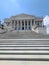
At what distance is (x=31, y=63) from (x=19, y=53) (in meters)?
0.70

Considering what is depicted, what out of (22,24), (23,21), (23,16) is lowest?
(22,24)

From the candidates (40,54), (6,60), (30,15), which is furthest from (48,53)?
(30,15)

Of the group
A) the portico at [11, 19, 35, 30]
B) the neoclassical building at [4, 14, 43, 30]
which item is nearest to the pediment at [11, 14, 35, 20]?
the neoclassical building at [4, 14, 43, 30]

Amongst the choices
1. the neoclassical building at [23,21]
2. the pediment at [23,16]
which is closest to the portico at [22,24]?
the neoclassical building at [23,21]

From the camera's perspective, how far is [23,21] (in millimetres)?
43969

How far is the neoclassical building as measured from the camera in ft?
140

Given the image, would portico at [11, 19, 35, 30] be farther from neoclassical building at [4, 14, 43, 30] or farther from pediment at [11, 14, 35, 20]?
pediment at [11, 14, 35, 20]

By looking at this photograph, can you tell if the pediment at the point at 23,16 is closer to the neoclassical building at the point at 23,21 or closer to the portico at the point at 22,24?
the neoclassical building at the point at 23,21

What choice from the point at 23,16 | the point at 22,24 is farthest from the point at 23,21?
the point at 23,16

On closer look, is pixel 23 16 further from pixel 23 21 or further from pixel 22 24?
pixel 22 24

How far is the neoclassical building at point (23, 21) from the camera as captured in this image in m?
42.6

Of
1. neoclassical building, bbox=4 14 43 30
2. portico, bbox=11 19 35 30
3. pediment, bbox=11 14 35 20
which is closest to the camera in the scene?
pediment, bbox=11 14 35 20

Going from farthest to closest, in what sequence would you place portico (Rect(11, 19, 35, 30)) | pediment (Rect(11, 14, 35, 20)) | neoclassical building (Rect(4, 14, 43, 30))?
portico (Rect(11, 19, 35, 30))
neoclassical building (Rect(4, 14, 43, 30))
pediment (Rect(11, 14, 35, 20))

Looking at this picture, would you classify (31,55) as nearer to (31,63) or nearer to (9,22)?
(31,63)
